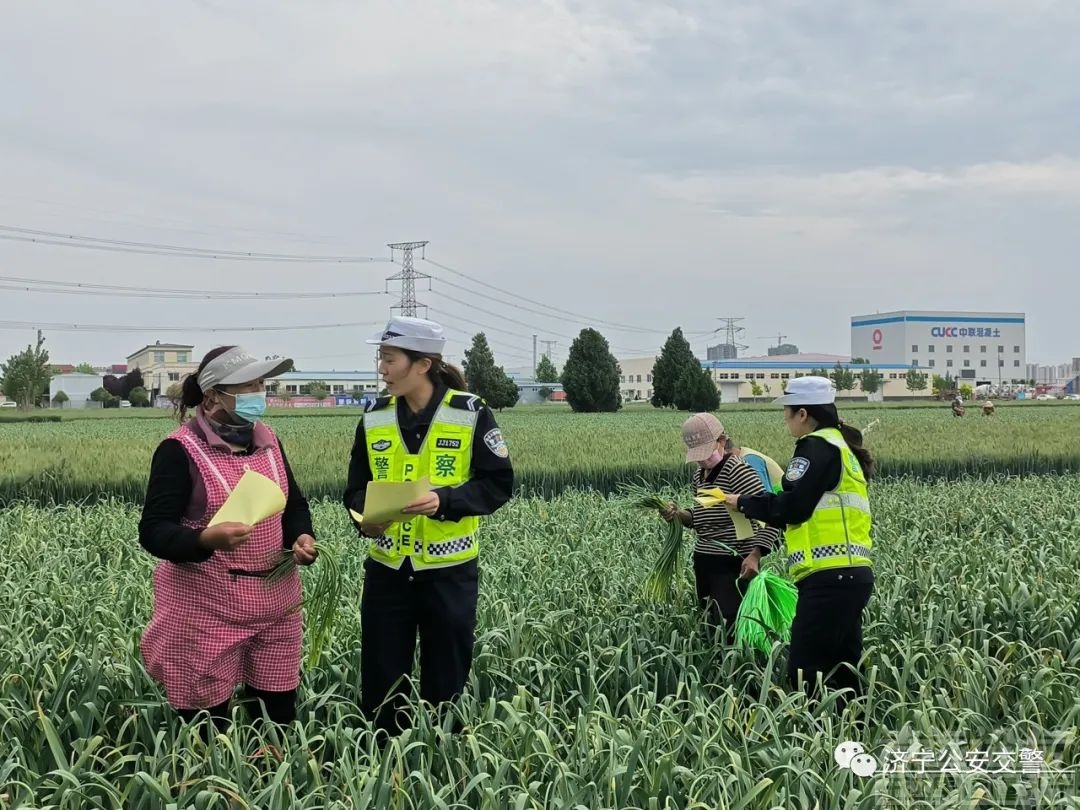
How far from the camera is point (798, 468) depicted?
4.05m

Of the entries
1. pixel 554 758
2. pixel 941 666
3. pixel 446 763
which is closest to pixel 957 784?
pixel 941 666

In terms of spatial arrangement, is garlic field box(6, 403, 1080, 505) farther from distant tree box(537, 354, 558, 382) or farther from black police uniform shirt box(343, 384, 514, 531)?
distant tree box(537, 354, 558, 382)

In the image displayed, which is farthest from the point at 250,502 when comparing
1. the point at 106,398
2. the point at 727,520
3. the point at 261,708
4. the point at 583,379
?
the point at 106,398

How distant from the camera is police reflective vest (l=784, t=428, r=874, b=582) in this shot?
13.3 feet

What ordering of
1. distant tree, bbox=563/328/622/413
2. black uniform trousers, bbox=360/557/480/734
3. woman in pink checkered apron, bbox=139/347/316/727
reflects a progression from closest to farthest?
woman in pink checkered apron, bbox=139/347/316/727, black uniform trousers, bbox=360/557/480/734, distant tree, bbox=563/328/622/413

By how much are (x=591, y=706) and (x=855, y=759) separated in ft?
3.47

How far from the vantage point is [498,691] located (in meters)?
4.49

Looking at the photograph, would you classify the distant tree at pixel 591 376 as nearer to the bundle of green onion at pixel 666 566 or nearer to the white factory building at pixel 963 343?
the bundle of green onion at pixel 666 566

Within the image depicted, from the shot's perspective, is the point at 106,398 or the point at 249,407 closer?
the point at 249,407

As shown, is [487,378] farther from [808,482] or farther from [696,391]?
[808,482]

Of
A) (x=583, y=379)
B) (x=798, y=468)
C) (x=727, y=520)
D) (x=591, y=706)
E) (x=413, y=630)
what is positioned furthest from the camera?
(x=583, y=379)

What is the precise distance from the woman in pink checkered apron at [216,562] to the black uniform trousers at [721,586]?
2518mm

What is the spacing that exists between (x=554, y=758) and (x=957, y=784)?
1.39 meters

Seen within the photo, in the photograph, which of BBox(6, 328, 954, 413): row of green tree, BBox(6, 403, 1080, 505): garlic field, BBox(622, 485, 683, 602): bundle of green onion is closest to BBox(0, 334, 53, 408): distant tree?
BBox(6, 328, 954, 413): row of green tree
